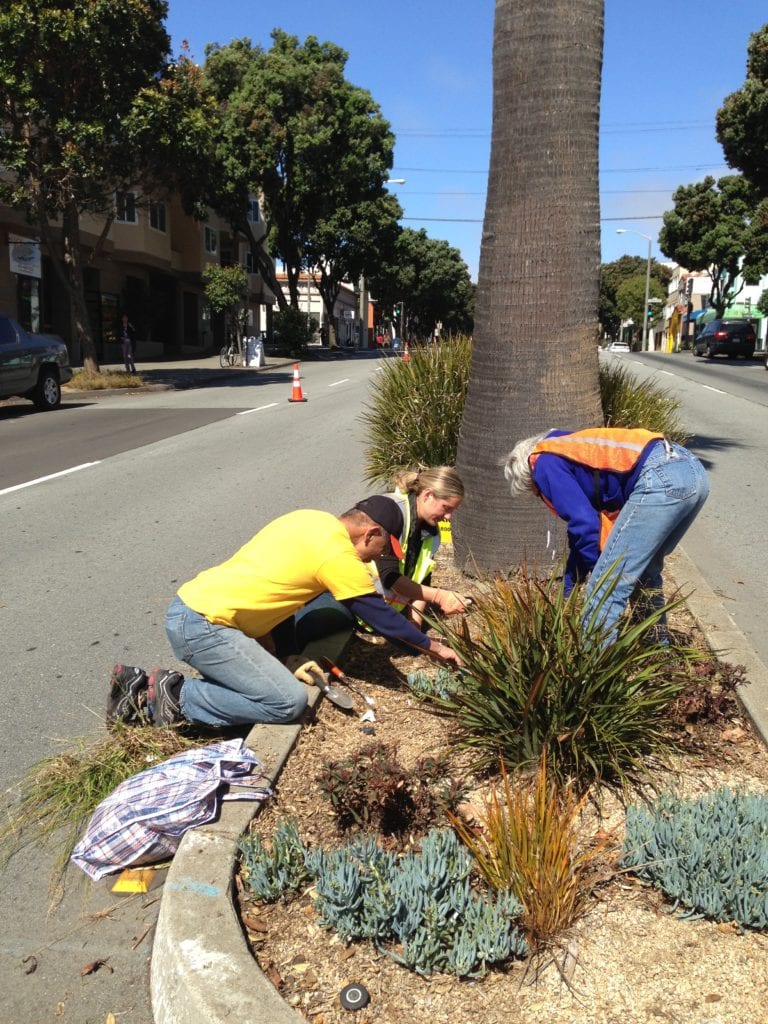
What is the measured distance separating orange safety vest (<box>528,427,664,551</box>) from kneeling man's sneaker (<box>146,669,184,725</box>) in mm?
1725

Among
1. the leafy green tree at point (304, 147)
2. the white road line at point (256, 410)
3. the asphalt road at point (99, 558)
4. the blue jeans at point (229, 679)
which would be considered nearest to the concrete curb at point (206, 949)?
the asphalt road at point (99, 558)

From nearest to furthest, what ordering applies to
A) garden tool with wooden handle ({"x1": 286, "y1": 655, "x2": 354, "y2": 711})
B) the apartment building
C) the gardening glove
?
garden tool with wooden handle ({"x1": 286, "y1": 655, "x2": 354, "y2": 711})
the gardening glove
the apartment building

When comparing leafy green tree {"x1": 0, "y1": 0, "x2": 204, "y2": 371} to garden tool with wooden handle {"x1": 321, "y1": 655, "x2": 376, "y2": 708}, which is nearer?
garden tool with wooden handle {"x1": 321, "y1": 655, "x2": 376, "y2": 708}

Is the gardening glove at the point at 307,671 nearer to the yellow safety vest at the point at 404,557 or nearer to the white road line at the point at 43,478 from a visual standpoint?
the yellow safety vest at the point at 404,557

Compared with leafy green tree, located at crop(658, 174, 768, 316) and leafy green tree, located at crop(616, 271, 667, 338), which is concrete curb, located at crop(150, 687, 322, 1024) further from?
leafy green tree, located at crop(616, 271, 667, 338)

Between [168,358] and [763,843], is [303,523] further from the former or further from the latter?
[168,358]

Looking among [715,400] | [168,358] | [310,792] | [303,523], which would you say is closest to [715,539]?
[303,523]

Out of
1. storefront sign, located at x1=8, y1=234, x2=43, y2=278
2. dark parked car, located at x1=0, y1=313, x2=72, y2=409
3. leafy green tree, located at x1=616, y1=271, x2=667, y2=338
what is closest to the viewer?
dark parked car, located at x1=0, y1=313, x2=72, y2=409

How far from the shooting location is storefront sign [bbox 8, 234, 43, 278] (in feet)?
79.0

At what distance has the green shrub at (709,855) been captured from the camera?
2371 millimetres

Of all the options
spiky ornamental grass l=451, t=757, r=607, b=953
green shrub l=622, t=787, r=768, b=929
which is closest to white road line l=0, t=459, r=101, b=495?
spiky ornamental grass l=451, t=757, r=607, b=953

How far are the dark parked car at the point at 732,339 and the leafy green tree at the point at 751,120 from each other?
6380mm

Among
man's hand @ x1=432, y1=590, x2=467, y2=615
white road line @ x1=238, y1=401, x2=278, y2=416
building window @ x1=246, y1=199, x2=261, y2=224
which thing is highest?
building window @ x1=246, y1=199, x2=261, y2=224

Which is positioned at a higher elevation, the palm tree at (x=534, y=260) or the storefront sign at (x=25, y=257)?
the storefront sign at (x=25, y=257)
